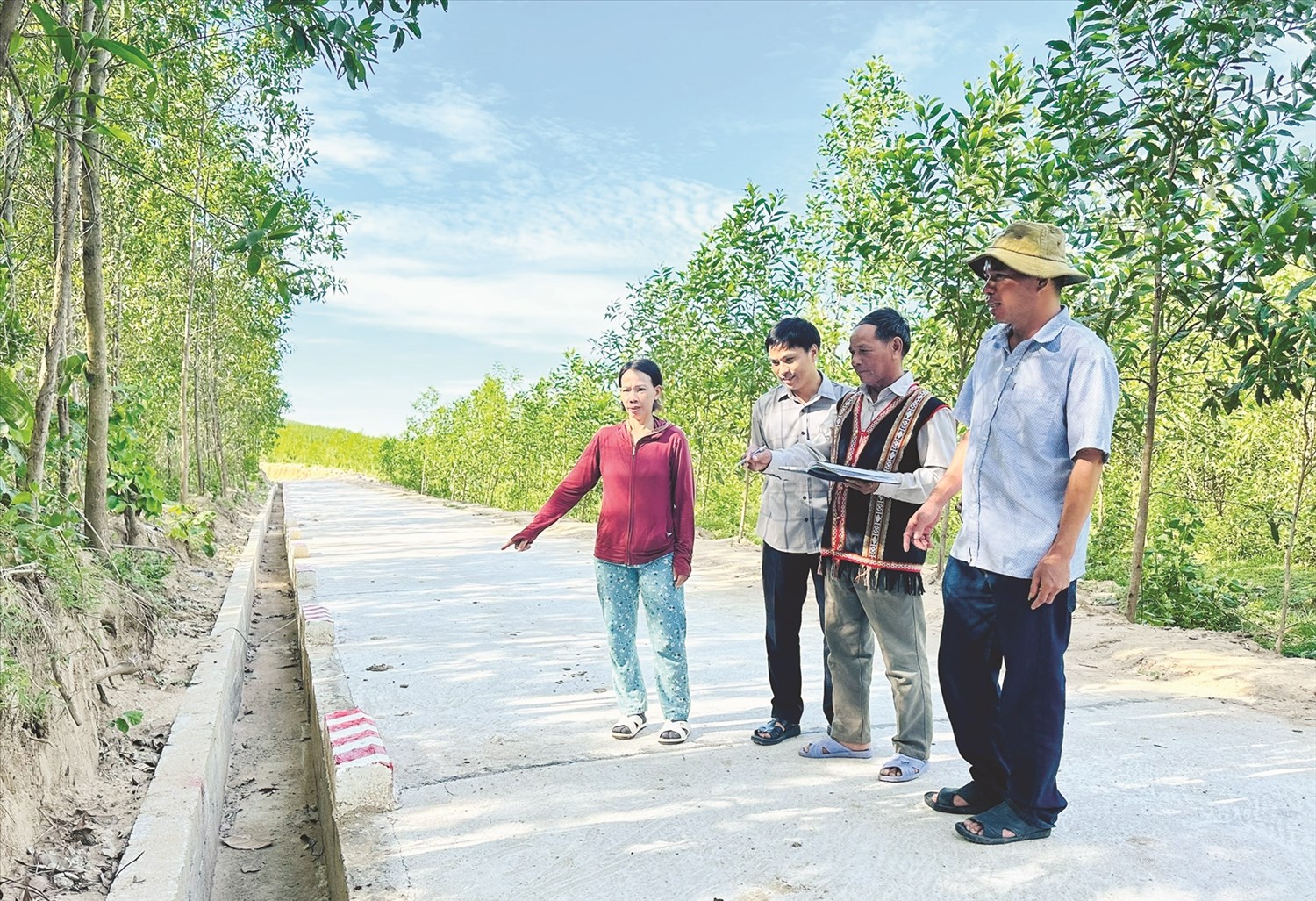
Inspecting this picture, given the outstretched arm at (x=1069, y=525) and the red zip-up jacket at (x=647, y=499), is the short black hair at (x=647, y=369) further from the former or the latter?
the outstretched arm at (x=1069, y=525)

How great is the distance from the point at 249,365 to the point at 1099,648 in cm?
2504

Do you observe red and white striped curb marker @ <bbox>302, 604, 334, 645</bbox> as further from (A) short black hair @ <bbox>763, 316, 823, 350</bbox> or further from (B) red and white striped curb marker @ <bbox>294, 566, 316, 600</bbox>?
(A) short black hair @ <bbox>763, 316, 823, 350</bbox>

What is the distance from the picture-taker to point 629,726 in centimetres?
433

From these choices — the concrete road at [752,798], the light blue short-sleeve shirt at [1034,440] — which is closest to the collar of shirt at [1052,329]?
the light blue short-sleeve shirt at [1034,440]

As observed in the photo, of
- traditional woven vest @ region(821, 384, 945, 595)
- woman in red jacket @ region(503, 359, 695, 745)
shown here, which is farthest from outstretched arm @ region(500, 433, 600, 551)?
traditional woven vest @ region(821, 384, 945, 595)

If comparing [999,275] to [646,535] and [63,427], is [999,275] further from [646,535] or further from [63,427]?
[63,427]

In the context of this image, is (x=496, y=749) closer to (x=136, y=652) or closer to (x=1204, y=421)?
(x=136, y=652)

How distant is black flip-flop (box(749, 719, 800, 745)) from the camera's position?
13.6 feet

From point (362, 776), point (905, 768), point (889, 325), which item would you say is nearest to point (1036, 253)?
point (889, 325)

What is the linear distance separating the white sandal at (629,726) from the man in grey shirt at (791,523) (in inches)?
22.7

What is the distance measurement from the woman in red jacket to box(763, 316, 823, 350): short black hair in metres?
0.59

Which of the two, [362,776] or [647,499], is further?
[647,499]

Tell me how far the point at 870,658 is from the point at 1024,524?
46.0 inches

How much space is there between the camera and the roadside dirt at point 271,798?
372 centimetres
